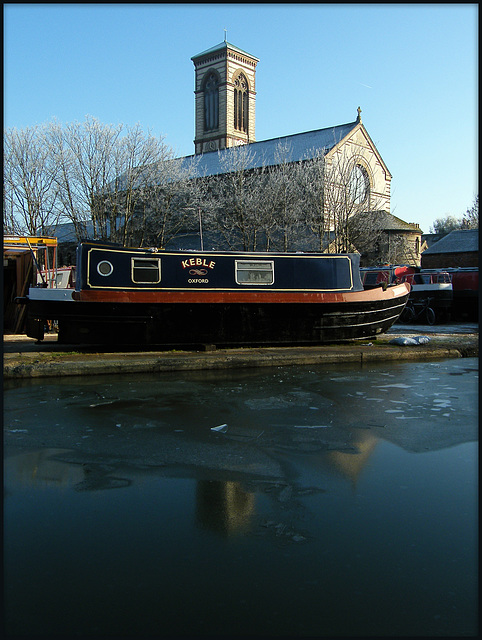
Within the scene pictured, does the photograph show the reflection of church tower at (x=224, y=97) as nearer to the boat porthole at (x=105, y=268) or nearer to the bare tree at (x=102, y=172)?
the bare tree at (x=102, y=172)

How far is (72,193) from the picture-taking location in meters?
33.7

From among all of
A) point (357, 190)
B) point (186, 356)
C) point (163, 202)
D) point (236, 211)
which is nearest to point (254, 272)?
point (186, 356)

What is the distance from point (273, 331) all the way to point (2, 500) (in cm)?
945

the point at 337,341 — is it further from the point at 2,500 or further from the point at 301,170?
the point at 301,170

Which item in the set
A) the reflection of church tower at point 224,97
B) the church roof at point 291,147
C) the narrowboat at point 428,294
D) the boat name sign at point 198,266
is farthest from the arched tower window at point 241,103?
the boat name sign at point 198,266

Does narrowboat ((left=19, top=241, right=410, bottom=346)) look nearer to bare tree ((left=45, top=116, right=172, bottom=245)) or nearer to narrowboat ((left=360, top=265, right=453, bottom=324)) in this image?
narrowboat ((left=360, top=265, right=453, bottom=324))

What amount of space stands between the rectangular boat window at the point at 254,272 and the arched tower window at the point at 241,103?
70.7 meters

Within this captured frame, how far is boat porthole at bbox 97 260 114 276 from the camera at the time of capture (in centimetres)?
1197

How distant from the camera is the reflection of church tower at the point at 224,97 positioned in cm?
7725

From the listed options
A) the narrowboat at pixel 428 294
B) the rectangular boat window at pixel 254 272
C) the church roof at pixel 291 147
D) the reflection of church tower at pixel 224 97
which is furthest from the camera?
the reflection of church tower at pixel 224 97

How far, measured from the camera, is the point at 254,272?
13195mm

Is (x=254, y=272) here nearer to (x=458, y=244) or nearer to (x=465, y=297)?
(x=465, y=297)

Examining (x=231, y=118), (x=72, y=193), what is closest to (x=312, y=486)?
(x=72, y=193)

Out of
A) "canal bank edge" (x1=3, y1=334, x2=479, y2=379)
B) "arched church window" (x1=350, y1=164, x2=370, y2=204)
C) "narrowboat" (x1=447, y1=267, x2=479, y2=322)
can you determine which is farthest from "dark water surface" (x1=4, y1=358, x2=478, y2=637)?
"arched church window" (x1=350, y1=164, x2=370, y2=204)
